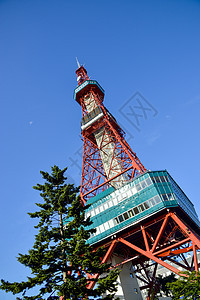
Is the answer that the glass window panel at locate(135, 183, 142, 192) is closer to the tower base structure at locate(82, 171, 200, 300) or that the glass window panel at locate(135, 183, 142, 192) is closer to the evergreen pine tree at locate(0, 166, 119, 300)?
the tower base structure at locate(82, 171, 200, 300)

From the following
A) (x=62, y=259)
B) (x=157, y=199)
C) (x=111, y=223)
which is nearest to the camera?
(x=62, y=259)

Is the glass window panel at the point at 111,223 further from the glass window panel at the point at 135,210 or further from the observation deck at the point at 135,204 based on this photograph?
the glass window panel at the point at 135,210

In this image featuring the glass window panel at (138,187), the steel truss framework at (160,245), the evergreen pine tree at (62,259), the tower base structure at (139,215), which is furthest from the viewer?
the glass window panel at (138,187)

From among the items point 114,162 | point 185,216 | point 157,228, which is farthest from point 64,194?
point 114,162

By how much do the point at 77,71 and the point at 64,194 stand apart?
56840 mm

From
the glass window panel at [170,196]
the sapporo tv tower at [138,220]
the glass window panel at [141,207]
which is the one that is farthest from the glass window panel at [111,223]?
the glass window panel at [170,196]

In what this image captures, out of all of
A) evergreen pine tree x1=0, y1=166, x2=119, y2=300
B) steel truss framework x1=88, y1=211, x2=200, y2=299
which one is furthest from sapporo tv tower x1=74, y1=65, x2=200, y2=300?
evergreen pine tree x1=0, y1=166, x2=119, y2=300

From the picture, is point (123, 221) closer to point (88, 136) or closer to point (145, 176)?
point (145, 176)

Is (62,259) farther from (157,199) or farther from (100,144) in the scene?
(100,144)

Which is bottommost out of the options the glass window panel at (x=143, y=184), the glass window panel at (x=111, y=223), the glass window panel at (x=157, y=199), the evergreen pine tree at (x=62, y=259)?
the evergreen pine tree at (x=62, y=259)

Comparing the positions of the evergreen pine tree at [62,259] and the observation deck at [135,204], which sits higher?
the observation deck at [135,204]

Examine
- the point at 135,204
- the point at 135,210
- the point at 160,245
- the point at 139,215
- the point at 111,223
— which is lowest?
the point at 160,245

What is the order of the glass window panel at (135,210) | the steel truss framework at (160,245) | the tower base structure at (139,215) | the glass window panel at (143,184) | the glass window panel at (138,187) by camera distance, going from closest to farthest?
the steel truss framework at (160,245) < the tower base structure at (139,215) < the glass window panel at (135,210) < the glass window panel at (143,184) < the glass window panel at (138,187)

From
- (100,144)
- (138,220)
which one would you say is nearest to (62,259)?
(138,220)
